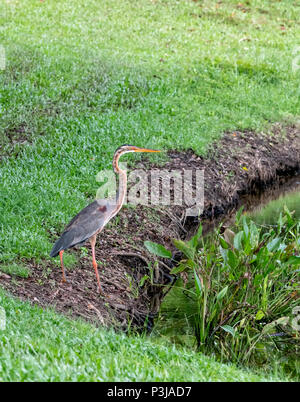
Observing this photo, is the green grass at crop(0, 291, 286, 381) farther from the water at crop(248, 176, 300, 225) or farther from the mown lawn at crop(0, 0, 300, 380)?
the water at crop(248, 176, 300, 225)

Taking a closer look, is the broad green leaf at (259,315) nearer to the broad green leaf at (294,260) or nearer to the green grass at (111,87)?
the broad green leaf at (294,260)

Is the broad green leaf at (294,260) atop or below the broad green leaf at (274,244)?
below

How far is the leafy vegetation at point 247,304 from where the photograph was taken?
627cm

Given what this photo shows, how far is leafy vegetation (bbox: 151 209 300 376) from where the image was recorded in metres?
6.27

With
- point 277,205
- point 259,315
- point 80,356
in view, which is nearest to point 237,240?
point 259,315

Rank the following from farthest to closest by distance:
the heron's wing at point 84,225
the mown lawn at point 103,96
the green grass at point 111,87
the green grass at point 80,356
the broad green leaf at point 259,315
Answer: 1. the green grass at point 111,87
2. the heron's wing at point 84,225
3. the broad green leaf at point 259,315
4. the mown lawn at point 103,96
5. the green grass at point 80,356

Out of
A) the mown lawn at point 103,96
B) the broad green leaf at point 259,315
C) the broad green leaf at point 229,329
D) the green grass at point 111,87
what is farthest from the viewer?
the green grass at point 111,87

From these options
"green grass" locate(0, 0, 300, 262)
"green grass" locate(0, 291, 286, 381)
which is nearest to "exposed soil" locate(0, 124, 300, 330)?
"green grass" locate(0, 0, 300, 262)

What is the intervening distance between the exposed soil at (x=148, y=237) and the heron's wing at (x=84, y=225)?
478 mm

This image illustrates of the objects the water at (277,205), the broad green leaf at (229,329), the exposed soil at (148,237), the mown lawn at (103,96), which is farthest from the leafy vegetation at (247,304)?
the water at (277,205)

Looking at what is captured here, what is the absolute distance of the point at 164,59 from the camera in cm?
1423

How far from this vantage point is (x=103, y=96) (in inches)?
473

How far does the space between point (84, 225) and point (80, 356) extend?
7.41 feet

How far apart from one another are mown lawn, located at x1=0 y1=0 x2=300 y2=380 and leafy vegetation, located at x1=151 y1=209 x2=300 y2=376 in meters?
1.10
